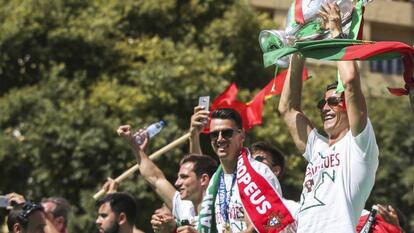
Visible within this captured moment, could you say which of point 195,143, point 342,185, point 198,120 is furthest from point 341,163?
point 195,143

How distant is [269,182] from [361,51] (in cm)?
144

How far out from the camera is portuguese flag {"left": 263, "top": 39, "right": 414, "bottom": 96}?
575 centimetres

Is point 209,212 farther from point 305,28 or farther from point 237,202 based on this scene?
point 305,28

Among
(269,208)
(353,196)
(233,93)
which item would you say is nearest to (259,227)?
(269,208)

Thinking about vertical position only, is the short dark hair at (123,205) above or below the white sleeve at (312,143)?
below

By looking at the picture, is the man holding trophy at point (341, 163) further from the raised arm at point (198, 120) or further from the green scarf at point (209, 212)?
the raised arm at point (198, 120)

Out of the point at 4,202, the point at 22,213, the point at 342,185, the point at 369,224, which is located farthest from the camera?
the point at 4,202

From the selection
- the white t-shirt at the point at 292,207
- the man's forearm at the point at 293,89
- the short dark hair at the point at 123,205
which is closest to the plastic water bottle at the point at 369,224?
the white t-shirt at the point at 292,207

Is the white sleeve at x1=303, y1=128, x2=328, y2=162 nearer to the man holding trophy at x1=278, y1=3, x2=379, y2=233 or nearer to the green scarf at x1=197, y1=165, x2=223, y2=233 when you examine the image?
the man holding trophy at x1=278, y1=3, x2=379, y2=233

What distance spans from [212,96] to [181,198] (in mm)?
8459

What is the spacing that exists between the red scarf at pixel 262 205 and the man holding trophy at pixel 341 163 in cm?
62

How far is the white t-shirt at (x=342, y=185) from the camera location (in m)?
5.98

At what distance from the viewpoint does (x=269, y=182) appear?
696cm

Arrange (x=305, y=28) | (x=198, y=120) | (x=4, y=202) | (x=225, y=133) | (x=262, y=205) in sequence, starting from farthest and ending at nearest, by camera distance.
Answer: (x=4, y=202)
(x=198, y=120)
(x=225, y=133)
(x=262, y=205)
(x=305, y=28)
